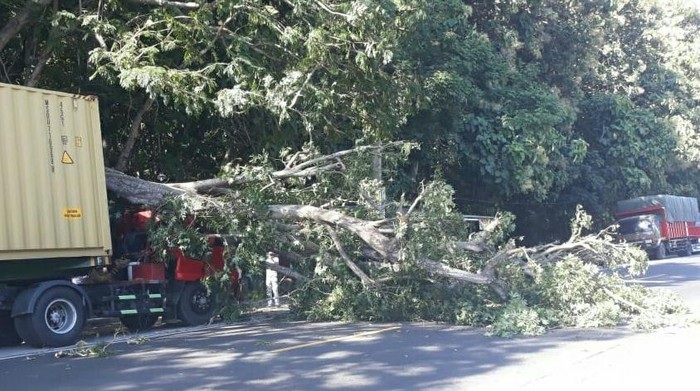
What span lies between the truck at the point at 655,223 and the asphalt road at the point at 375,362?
25776 millimetres

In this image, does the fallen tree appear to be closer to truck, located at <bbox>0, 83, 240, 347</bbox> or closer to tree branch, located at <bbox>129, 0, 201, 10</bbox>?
truck, located at <bbox>0, 83, 240, 347</bbox>

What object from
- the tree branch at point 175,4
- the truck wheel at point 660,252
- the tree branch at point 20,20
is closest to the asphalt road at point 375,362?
the tree branch at point 20,20

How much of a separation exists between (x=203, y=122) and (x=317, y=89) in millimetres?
4824

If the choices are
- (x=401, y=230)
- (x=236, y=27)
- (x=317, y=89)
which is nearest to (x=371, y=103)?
(x=317, y=89)

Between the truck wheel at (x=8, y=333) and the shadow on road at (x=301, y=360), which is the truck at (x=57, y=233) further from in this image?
the shadow on road at (x=301, y=360)

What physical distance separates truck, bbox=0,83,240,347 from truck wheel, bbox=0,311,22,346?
16 millimetres

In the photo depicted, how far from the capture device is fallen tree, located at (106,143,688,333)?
13438 millimetres

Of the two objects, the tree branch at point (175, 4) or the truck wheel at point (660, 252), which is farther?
the truck wheel at point (660, 252)

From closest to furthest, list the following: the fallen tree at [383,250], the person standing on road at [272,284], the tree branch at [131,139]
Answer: the fallen tree at [383,250]
the person standing on road at [272,284]
the tree branch at [131,139]

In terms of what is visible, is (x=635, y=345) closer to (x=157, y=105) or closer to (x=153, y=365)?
(x=153, y=365)

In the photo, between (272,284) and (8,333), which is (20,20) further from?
(272,284)

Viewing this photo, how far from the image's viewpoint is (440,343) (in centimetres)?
1162

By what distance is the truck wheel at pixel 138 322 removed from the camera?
48.9ft

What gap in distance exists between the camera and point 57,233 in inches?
504
